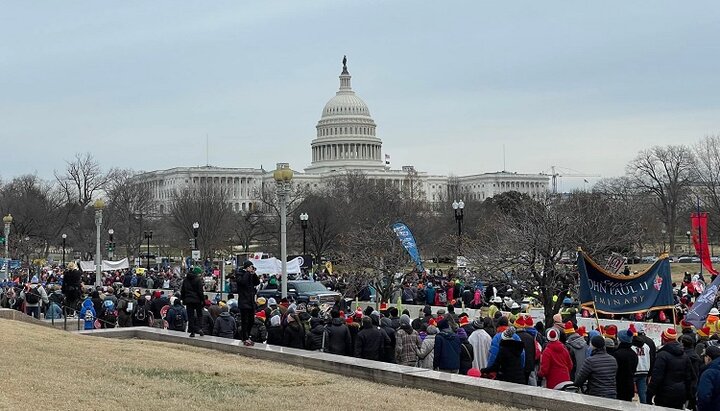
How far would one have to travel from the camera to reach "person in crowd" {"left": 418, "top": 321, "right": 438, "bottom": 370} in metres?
16.2

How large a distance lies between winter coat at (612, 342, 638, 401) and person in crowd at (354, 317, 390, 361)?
450 centimetres

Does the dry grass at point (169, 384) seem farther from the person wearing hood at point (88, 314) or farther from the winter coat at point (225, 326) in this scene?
the person wearing hood at point (88, 314)

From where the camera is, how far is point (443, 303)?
36312mm

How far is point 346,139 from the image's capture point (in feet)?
630

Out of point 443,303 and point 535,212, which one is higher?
point 535,212

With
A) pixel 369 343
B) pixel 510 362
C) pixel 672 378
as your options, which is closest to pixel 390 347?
pixel 369 343

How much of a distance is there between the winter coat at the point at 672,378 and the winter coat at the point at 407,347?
15.2 ft

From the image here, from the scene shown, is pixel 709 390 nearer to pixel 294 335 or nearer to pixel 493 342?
pixel 493 342

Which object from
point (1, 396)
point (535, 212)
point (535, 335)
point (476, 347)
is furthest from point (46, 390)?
point (535, 212)

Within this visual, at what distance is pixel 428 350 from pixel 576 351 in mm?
2471

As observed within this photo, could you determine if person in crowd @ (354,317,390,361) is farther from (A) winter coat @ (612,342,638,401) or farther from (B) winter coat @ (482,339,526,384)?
(A) winter coat @ (612,342,638,401)

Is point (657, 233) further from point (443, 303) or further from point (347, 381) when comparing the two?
point (347, 381)

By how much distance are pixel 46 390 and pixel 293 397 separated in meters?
3.23

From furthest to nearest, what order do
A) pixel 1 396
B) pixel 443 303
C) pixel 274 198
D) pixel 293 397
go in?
pixel 274 198 < pixel 443 303 < pixel 293 397 < pixel 1 396
